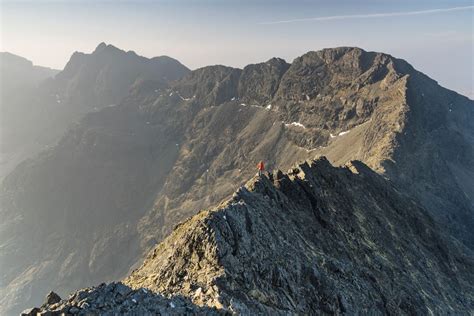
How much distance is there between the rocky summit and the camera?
32.8 metres

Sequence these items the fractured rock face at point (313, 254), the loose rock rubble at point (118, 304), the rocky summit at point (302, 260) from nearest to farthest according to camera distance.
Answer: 1. the loose rock rubble at point (118, 304)
2. the rocky summit at point (302, 260)
3. the fractured rock face at point (313, 254)

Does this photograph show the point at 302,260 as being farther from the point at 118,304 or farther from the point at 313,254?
the point at 118,304

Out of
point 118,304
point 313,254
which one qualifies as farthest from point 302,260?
point 118,304

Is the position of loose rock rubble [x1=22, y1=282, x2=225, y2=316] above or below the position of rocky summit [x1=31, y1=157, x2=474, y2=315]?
above

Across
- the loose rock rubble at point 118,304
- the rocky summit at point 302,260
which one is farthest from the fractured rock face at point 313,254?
the loose rock rubble at point 118,304

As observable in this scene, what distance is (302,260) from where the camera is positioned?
44.6 metres

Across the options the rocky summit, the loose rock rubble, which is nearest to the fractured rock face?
the rocky summit

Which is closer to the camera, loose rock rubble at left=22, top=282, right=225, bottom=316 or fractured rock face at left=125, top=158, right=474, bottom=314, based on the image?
loose rock rubble at left=22, top=282, right=225, bottom=316

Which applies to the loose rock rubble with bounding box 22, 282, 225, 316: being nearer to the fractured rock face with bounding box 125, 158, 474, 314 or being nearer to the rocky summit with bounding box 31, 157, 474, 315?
the rocky summit with bounding box 31, 157, 474, 315

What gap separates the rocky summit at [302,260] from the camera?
32750 millimetres

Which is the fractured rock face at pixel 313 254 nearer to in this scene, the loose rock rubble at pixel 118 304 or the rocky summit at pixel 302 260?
the rocky summit at pixel 302 260

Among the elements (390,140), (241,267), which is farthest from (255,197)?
(390,140)

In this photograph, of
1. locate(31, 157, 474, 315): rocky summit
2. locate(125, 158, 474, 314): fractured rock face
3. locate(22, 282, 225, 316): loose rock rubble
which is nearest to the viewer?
locate(22, 282, 225, 316): loose rock rubble

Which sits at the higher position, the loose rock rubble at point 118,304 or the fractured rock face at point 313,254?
the loose rock rubble at point 118,304
